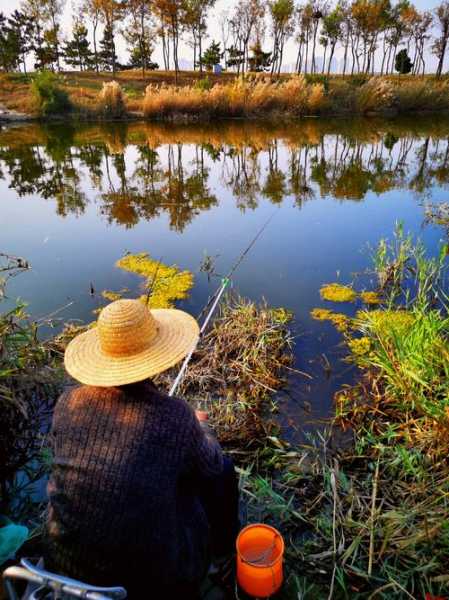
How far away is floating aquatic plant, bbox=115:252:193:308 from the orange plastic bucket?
97.6 inches

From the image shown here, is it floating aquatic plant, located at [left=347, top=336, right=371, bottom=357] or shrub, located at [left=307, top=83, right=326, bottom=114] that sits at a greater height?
shrub, located at [left=307, top=83, right=326, bottom=114]

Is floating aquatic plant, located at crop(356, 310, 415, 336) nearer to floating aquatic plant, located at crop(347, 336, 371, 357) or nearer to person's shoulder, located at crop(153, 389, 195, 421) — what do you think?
floating aquatic plant, located at crop(347, 336, 371, 357)

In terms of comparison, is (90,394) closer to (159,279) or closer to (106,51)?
(159,279)

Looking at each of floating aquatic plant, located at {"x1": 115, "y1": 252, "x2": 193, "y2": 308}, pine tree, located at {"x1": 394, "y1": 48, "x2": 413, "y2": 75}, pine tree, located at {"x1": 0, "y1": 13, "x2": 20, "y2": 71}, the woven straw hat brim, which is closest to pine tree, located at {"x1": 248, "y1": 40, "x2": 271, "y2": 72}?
pine tree, located at {"x1": 394, "y1": 48, "x2": 413, "y2": 75}

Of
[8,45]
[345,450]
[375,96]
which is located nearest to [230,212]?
[345,450]

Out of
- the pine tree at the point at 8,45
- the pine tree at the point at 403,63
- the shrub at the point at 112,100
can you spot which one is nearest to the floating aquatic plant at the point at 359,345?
the shrub at the point at 112,100

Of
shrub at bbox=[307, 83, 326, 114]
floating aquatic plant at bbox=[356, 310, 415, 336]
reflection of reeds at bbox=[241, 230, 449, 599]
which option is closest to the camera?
reflection of reeds at bbox=[241, 230, 449, 599]

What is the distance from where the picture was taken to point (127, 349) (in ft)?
4.15

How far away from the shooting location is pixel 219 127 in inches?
629

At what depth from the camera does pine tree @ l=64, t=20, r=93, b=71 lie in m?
35.0

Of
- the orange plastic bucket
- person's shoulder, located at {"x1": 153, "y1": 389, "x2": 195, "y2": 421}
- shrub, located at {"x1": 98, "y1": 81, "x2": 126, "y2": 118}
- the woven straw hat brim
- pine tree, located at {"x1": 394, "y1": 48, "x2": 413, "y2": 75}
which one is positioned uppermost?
pine tree, located at {"x1": 394, "y1": 48, "x2": 413, "y2": 75}

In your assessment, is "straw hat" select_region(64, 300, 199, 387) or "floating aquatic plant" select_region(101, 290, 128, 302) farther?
"floating aquatic plant" select_region(101, 290, 128, 302)

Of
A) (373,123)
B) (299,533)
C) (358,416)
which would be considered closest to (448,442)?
(358,416)

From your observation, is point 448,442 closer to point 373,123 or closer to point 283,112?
point 373,123
